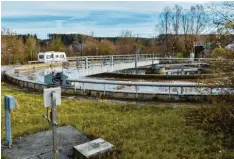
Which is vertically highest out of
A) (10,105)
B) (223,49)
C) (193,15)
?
(193,15)

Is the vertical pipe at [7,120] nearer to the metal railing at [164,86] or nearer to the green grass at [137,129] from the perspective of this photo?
the green grass at [137,129]

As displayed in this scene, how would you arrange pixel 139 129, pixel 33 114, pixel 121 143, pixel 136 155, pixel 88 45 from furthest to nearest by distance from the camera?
pixel 88 45 < pixel 33 114 < pixel 139 129 < pixel 121 143 < pixel 136 155

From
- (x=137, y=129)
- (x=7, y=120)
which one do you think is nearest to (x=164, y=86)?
(x=137, y=129)

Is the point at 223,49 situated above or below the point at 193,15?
below

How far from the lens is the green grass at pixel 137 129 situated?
19.2 feet

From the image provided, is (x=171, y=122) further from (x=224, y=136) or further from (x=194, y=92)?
(x=194, y=92)

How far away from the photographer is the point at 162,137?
262 inches

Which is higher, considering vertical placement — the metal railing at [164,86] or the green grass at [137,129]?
the metal railing at [164,86]

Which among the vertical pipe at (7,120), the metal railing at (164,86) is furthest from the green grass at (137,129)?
the metal railing at (164,86)

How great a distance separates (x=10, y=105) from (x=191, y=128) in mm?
4162

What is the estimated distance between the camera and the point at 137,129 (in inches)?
287

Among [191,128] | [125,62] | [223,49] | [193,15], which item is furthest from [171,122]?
[193,15]

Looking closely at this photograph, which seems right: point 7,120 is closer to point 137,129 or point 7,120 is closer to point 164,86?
point 137,129

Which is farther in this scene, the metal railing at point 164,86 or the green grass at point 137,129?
the metal railing at point 164,86
